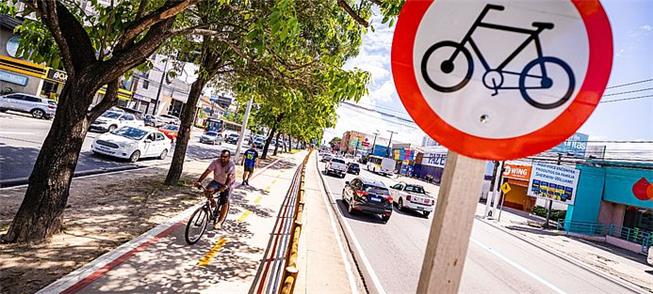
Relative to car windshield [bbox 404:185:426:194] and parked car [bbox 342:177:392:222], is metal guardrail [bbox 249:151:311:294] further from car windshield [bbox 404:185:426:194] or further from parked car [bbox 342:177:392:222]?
car windshield [bbox 404:185:426:194]

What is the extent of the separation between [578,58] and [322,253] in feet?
24.8

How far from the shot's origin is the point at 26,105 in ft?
79.0

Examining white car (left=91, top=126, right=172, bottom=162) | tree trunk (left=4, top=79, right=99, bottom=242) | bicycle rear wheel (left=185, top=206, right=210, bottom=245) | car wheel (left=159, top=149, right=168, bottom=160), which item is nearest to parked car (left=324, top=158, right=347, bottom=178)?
car wheel (left=159, top=149, right=168, bottom=160)

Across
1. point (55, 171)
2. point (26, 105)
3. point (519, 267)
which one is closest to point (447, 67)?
point (55, 171)

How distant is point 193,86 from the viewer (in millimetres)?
12109

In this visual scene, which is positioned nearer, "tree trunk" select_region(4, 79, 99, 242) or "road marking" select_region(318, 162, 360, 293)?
"tree trunk" select_region(4, 79, 99, 242)

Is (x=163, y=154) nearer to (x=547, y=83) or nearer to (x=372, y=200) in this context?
(x=372, y=200)

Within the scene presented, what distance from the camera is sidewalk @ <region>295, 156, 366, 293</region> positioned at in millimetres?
6141

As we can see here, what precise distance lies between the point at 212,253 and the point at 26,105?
88.0 ft

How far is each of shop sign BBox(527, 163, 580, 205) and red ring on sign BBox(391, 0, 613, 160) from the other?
2715 cm

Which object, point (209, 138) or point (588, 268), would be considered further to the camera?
point (209, 138)

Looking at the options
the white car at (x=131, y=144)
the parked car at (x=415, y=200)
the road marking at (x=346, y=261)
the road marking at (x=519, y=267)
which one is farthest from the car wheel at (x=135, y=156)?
the road marking at (x=519, y=267)

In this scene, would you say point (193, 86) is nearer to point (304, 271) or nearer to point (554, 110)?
point (304, 271)

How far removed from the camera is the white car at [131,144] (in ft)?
49.3
